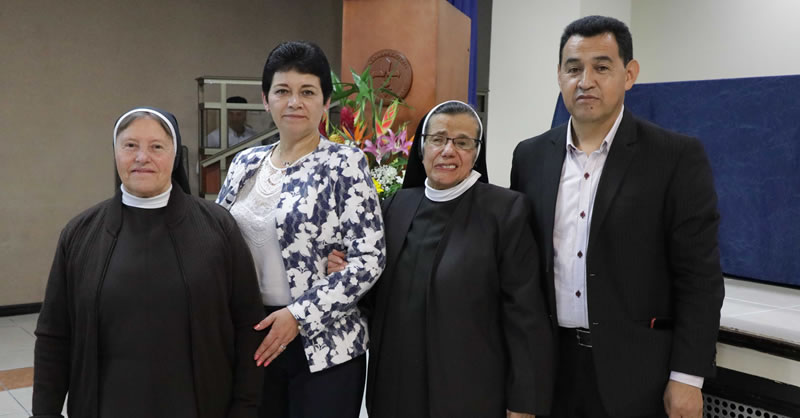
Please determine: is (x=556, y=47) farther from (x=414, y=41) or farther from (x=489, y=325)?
(x=489, y=325)

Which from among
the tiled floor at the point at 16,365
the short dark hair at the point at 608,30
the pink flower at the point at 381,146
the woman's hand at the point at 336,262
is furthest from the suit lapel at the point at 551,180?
the tiled floor at the point at 16,365

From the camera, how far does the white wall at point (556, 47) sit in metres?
5.62

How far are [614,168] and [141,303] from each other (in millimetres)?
1311

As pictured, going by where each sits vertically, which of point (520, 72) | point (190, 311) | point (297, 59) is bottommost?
point (190, 311)

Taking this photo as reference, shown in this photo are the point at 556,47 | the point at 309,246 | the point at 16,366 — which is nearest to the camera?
the point at 309,246

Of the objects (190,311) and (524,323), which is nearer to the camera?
(190,311)

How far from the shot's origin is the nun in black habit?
5.75ft

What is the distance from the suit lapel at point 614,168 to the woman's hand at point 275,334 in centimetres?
87

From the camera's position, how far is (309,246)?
6.51 ft

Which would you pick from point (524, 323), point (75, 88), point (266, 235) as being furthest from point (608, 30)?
point (75, 88)

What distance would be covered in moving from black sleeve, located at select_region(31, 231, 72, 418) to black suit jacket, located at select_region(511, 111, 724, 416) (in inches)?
55.3

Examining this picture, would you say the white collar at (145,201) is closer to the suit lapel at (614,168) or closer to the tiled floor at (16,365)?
the suit lapel at (614,168)

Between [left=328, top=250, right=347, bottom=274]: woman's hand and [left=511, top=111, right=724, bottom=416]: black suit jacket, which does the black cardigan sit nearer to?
[left=328, top=250, right=347, bottom=274]: woman's hand

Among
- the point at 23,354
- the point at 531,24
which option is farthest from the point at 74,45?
the point at 531,24
